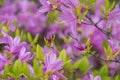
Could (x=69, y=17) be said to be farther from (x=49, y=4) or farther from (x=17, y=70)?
(x=17, y=70)

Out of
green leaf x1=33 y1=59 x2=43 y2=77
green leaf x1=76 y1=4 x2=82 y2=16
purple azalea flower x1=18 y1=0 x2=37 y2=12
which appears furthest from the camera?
purple azalea flower x1=18 y1=0 x2=37 y2=12

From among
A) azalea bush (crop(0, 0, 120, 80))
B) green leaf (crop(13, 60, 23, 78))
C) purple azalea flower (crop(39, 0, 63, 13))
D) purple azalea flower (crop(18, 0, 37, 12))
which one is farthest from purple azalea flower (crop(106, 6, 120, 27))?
purple azalea flower (crop(18, 0, 37, 12))

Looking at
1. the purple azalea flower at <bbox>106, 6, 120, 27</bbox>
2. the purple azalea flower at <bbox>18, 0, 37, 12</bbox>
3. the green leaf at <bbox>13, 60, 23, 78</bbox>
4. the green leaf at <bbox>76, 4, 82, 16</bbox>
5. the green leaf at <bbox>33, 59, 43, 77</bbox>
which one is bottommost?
the purple azalea flower at <bbox>18, 0, 37, 12</bbox>

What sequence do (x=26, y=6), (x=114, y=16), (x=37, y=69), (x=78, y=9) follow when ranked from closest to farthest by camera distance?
(x=37, y=69) < (x=78, y=9) < (x=114, y=16) < (x=26, y=6)

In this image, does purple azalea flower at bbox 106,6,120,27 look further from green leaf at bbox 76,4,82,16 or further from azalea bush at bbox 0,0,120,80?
green leaf at bbox 76,4,82,16

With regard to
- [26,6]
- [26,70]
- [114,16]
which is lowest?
[26,6]

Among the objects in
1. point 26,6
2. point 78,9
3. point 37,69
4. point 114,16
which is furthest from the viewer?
point 26,6

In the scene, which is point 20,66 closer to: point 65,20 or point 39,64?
point 39,64

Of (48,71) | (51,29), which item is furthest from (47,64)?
(51,29)

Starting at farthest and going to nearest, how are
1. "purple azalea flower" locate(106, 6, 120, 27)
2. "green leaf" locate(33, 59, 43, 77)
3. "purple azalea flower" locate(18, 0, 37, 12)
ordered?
"purple azalea flower" locate(18, 0, 37, 12) < "purple azalea flower" locate(106, 6, 120, 27) < "green leaf" locate(33, 59, 43, 77)

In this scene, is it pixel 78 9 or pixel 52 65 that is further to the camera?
pixel 78 9

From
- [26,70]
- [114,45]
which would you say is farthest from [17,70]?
[114,45]
